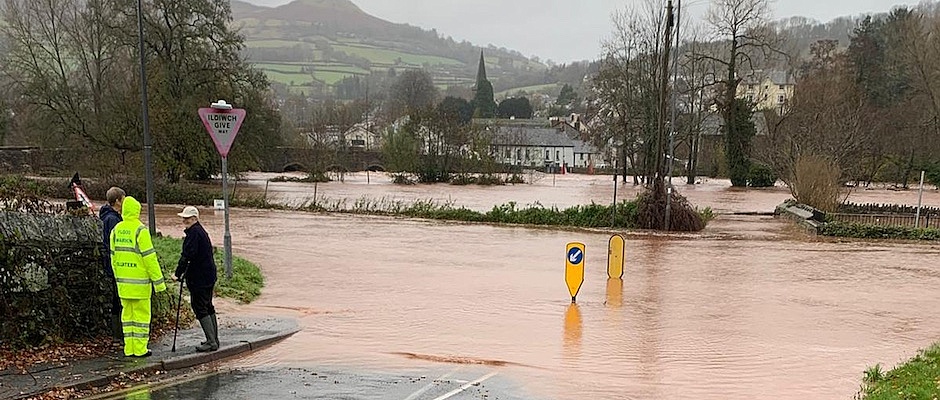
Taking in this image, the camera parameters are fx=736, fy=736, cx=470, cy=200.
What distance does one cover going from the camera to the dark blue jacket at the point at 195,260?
8211 millimetres

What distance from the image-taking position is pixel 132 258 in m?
7.73

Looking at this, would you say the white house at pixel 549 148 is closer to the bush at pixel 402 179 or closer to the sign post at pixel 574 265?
the bush at pixel 402 179

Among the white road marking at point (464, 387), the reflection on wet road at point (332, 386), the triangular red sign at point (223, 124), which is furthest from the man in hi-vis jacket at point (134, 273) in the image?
the triangular red sign at point (223, 124)

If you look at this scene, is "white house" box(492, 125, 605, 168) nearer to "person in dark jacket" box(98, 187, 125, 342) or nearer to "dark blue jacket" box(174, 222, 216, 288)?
"dark blue jacket" box(174, 222, 216, 288)

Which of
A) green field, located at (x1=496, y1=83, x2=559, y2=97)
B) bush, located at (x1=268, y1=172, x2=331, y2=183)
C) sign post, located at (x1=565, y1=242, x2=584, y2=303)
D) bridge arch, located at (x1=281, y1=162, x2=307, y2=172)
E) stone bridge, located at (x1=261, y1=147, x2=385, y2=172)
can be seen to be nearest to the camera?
sign post, located at (x1=565, y1=242, x2=584, y2=303)

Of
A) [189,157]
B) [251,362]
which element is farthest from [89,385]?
[189,157]

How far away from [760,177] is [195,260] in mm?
58727

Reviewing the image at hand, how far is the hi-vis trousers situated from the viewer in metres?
7.80

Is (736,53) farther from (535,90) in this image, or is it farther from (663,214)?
(535,90)

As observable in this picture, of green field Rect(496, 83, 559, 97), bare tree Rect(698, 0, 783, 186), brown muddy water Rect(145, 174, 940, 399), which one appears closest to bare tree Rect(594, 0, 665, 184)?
bare tree Rect(698, 0, 783, 186)

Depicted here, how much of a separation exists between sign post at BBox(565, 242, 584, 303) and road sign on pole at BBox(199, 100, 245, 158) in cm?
615

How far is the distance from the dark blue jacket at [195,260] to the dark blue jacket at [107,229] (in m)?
0.73

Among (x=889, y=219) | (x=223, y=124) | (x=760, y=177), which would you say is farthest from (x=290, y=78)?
(x=223, y=124)

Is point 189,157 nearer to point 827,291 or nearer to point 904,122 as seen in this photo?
point 827,291
